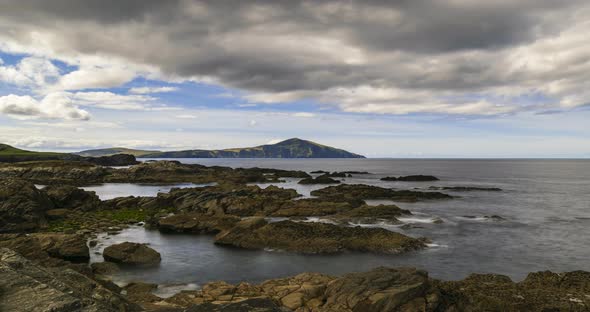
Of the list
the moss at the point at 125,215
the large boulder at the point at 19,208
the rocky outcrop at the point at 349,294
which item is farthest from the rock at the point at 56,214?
the rocky outcrop at the point at 349,294

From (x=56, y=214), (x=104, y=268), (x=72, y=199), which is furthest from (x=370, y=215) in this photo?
(x=72, y=199)

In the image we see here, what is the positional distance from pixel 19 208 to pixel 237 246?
2648 cm

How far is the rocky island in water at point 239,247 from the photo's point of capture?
11.1 m

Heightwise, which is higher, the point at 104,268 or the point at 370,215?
the point at 370,215

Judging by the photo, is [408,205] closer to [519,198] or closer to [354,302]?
[519,198]

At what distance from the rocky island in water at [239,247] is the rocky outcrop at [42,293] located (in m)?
0.03

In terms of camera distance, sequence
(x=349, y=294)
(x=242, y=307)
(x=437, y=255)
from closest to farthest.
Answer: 1. (x=242, y=307)
2. (x=349, y=294)
3. (x=437, y=255)

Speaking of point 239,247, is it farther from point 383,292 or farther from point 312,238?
point 383,292

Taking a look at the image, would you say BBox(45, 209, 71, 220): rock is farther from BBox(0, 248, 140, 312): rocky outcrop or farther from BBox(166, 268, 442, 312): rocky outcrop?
BBox(0, 248, 140, 312): rocky outcrop

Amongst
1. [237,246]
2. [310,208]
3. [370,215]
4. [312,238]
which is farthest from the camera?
[310,208]

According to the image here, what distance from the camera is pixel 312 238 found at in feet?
119

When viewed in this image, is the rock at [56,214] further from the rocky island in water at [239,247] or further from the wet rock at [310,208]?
the wet rock at [310,208]

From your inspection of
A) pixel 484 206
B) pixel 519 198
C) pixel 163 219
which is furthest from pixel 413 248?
pixel 519 198

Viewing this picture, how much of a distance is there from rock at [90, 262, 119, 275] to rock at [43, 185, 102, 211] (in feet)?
107
